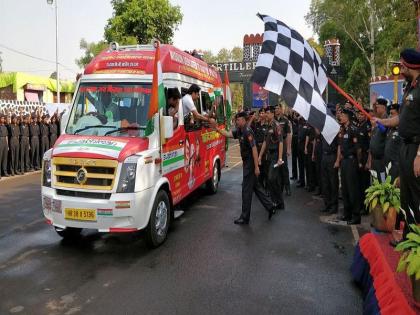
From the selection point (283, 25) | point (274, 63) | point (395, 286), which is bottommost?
point (395, 286)

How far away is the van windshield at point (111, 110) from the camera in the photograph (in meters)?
6.05

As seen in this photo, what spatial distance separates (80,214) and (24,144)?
9.59 metres

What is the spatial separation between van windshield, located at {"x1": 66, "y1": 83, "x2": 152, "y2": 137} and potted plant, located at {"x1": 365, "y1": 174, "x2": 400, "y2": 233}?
3.18 meters

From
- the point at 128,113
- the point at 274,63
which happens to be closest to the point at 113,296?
the point at 128,113

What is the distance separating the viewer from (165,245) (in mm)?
6242

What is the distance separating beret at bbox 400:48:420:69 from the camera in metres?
3.75

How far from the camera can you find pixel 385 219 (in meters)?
5.04

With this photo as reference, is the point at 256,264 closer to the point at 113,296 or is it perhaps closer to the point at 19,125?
the point at 113,296

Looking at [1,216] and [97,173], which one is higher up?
[97,173]

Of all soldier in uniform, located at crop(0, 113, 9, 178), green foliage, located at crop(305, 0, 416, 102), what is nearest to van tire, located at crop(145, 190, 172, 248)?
soldier in uniform, located at crop(0, 113, 9, 178)

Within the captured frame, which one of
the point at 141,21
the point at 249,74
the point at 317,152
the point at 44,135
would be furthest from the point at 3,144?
the point at 249,74

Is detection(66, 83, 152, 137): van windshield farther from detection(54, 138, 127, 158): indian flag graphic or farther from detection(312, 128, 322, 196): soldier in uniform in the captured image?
detection(312, 128, 322, 196): soldier in uniform

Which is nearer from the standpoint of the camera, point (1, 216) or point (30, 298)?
point (30, 298)

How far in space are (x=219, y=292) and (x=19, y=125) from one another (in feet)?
37.2
